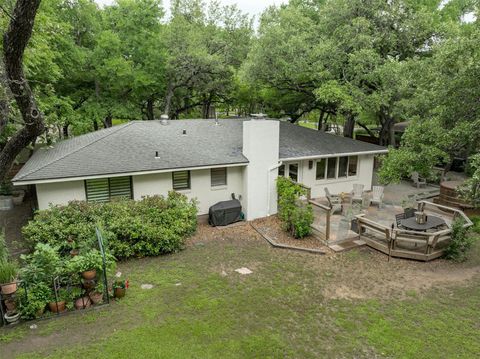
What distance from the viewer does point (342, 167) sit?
56.1 ft

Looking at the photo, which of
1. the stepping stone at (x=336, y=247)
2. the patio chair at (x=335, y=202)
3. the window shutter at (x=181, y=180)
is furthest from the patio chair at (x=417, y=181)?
the window shutter at (x=181, y=180)

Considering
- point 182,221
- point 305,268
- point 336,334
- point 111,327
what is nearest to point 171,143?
point 182,221

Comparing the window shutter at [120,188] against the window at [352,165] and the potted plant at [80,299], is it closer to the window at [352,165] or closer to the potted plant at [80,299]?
the potted plant at [80,299]

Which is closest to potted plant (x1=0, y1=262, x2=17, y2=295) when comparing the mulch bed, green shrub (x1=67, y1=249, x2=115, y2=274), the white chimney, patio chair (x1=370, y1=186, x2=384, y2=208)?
green shrub (x1=67, y1=249, x2=115, y2=274)

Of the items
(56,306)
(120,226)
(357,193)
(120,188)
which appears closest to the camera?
(56,306)

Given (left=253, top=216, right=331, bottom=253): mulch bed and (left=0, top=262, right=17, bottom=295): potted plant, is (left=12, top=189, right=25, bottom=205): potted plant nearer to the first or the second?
(left=0, top=262, right=17, bottom=295): potted plant

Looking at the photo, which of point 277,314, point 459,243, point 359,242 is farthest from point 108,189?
point 459,243

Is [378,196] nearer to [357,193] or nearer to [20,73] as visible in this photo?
[357,193]

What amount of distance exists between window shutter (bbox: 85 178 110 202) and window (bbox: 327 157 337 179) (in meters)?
10.6

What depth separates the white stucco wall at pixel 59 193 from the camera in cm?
1115

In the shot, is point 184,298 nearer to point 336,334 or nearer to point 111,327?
point 111,327

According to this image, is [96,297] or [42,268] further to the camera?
[96,297]

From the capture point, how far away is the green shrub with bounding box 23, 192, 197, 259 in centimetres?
947

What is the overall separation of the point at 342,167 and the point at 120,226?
464 inches
